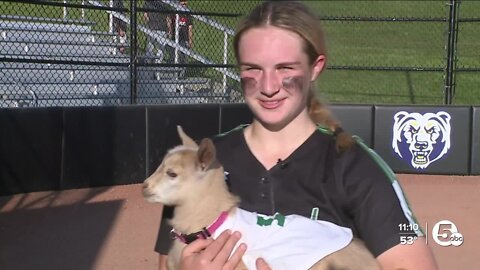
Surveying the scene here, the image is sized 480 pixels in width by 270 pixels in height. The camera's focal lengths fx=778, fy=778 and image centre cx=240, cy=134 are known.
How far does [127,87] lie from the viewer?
1292 centimetres

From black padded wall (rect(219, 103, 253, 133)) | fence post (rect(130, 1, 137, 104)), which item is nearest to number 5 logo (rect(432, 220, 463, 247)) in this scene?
black padded wall (rect(219, 103, 253, 133))

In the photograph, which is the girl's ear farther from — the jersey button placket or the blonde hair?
the jersey button placket

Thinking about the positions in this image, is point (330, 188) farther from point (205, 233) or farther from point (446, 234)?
point (446, 234)

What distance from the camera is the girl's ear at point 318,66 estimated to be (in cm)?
213

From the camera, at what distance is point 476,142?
9938 millimetres

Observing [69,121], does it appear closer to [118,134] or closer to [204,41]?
[118,134]

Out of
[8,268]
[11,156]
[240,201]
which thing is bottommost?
[8,268]

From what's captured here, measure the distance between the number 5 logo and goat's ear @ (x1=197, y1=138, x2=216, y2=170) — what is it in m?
4.12

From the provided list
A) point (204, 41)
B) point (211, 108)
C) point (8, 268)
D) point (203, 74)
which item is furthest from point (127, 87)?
point (8, 268)

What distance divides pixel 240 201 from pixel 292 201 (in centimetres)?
18

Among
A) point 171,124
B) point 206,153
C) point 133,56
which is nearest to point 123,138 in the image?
point 171,124

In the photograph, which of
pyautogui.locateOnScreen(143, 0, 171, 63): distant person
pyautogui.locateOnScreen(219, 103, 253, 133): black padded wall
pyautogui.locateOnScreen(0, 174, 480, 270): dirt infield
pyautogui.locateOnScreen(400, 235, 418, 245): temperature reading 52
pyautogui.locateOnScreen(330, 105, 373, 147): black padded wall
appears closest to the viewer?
pyautogui.locateOnScreen(400, 235, 418, 245): temperature reading 52

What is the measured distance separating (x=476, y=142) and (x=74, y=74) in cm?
644

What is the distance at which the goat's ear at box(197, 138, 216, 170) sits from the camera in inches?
89.0
